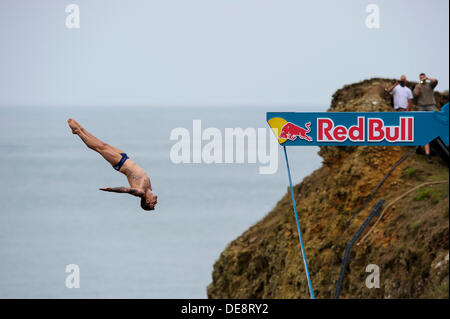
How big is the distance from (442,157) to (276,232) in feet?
32.6

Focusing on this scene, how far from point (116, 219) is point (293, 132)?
475 ft

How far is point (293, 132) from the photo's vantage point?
20.6m

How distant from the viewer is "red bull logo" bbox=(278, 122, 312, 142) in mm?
20562

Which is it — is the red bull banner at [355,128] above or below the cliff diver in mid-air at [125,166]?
above

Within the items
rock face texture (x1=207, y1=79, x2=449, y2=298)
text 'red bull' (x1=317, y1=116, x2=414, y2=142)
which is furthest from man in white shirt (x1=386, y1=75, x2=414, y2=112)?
text 'red bull' (x1=317, y1=116, x2=414, y2=142)

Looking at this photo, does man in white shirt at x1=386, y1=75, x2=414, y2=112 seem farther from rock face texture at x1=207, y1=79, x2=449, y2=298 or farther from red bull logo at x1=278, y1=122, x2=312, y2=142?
red bull logo at x1=278, y1=122, x2=312, y2=142

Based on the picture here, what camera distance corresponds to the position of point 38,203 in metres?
160

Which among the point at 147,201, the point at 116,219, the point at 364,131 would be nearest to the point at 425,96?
the point at 364,131

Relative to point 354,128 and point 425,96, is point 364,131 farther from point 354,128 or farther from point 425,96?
point 425,96

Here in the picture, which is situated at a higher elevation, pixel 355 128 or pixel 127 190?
pixel 355 128

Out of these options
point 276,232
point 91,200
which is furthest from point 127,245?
point 276,232

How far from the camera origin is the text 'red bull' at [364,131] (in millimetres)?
20422

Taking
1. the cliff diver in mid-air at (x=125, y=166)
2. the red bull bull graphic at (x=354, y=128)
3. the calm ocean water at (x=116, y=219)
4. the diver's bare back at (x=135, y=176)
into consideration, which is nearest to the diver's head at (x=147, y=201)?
the cliff diver in mid-air at (x=125, y=166)

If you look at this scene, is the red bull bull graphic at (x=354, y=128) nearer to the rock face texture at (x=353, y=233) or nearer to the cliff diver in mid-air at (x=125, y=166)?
the cliff diver in mid-air at (x=125, y=166)
